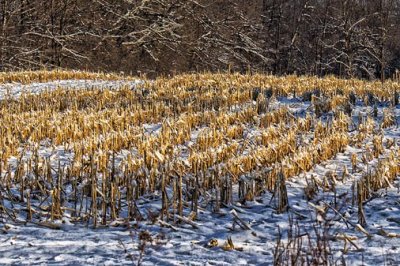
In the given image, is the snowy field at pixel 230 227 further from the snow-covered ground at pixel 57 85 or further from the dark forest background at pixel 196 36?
the dark forest background at pixel 196 36

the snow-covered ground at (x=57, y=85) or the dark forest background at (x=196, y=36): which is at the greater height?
the dark forest background at (x=196, y=36)

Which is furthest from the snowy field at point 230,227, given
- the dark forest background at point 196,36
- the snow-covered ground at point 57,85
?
the dark forest background at point 196,36

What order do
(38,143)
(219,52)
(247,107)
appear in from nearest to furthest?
(38,143)
(247,107)
(219,52)

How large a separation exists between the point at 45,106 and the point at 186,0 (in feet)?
81.0

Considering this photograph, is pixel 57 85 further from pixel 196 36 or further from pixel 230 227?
pixel 196 36

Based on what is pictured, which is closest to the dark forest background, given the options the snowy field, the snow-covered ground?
the snow-covered ground

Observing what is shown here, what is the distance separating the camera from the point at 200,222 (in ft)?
12.9

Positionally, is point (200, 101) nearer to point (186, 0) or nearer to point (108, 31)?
point (108, 31)

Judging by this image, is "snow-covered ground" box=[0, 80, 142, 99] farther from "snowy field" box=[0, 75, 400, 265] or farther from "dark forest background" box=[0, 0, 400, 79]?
"dark forest background" box=[0, 0, 400, 79]

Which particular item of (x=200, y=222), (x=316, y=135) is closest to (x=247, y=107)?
(x=316, y=135)

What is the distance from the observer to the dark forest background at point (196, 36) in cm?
2575

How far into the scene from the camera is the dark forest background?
84.5 feet

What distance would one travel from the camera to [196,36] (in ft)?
105

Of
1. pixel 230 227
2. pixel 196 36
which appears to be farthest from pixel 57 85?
pixel 196 36
